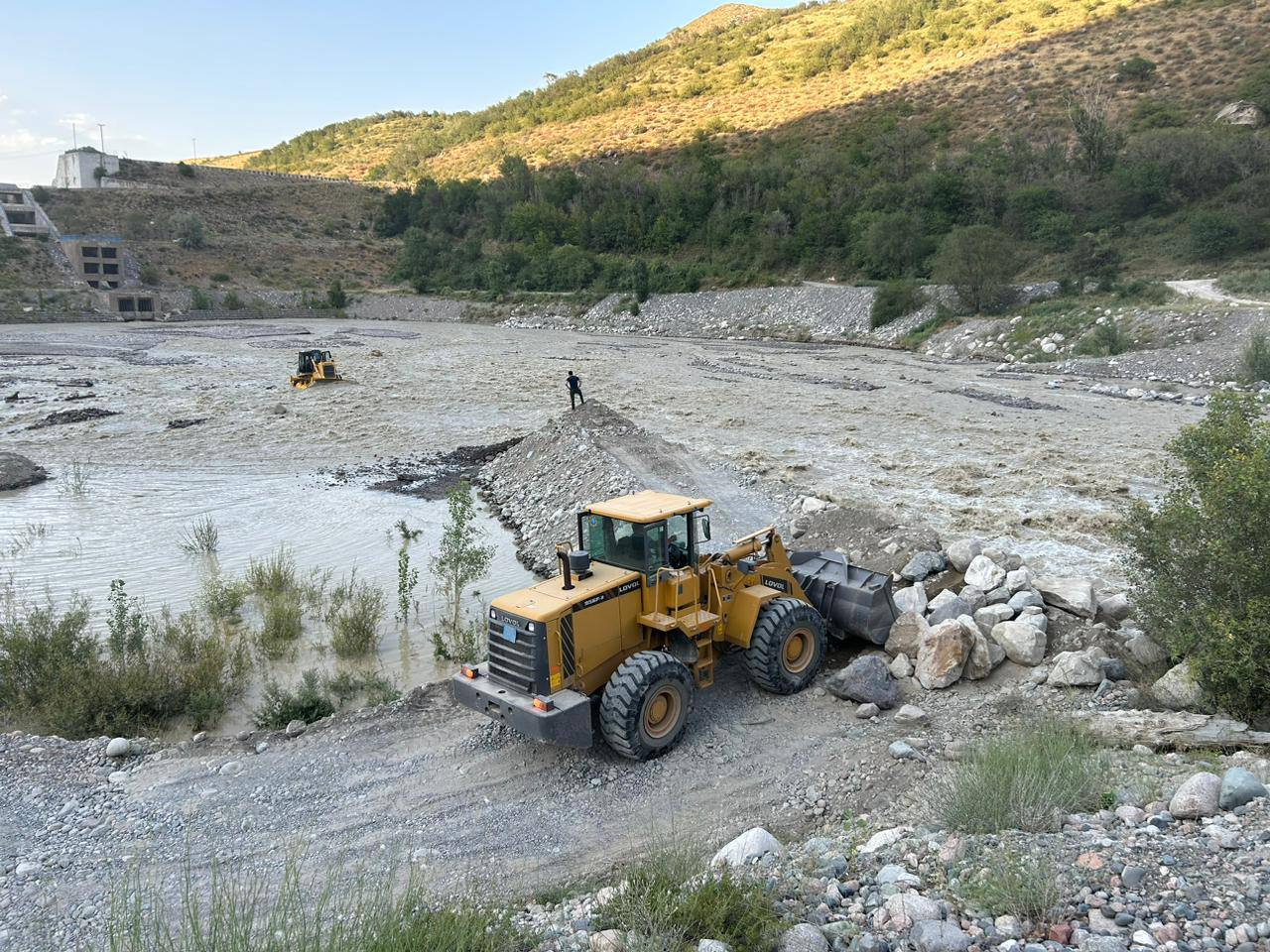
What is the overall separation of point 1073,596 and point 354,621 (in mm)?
8508

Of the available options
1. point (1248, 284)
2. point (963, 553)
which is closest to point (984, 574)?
point (963, 553)

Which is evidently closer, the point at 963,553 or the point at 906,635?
the point at 906,635

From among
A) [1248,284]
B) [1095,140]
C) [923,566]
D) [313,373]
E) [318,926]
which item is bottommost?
[923,566]

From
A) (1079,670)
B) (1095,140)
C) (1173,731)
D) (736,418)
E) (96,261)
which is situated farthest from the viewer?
(96,261)

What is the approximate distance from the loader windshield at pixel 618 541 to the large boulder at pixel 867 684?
7.57 ft

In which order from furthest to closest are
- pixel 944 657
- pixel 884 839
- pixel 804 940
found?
1. pixel 944 657
2. pixel 884 839
3. pixel 804 940

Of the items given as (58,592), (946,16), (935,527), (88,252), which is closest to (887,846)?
(935,527)

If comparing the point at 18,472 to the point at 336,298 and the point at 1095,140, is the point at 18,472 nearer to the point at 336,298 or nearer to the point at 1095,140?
the point at 336,298

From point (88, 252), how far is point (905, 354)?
66.8 metres

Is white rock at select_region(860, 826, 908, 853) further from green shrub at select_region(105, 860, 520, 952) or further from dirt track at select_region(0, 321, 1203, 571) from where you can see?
dirt track at select_region(0, 321, 1203, 571)

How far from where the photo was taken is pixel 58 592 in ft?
43.4

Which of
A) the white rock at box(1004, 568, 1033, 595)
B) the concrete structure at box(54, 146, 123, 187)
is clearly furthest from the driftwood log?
the concrete structure at box(54, 146, 123, 187)

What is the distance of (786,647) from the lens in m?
8.86

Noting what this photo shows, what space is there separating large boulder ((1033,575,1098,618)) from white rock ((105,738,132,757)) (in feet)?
31.2
